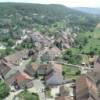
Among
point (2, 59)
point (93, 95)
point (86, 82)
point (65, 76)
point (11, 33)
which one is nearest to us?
point (93, 95)

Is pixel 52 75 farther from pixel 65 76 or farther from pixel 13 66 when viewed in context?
pixel 13 66

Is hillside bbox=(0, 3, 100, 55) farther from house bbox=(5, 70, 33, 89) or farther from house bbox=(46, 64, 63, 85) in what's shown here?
house bbox=(46, 64, 63, 85)

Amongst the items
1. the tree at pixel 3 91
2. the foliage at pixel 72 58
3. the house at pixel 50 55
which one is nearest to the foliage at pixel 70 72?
the foliage at pixel 72 58

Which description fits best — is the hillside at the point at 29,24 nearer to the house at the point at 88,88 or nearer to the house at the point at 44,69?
the house at the point at 44,69

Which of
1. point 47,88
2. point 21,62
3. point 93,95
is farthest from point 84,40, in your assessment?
point 93,95

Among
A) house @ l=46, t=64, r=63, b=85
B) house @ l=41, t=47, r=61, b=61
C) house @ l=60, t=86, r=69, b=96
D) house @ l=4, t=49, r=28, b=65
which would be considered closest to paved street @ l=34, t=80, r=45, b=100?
house @ l=46, t=64, r=63, b=85

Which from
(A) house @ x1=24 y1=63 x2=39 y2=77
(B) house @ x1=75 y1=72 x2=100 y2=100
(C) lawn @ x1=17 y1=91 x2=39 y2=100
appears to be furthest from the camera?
(A) house @ x1=24 y1=63 x2=39 y2=77

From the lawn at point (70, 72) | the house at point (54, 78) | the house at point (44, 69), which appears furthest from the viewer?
the house at point (44, 69)
